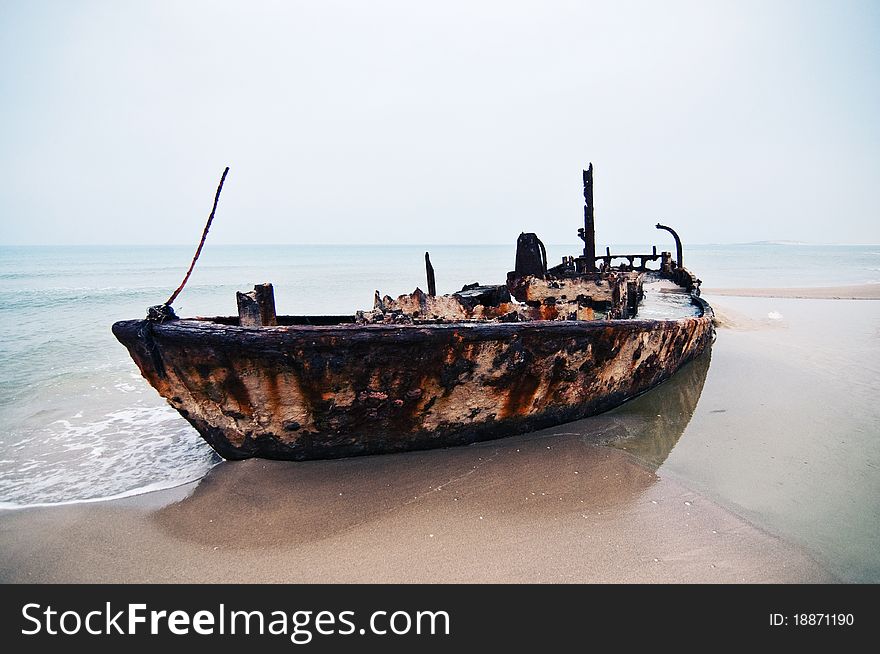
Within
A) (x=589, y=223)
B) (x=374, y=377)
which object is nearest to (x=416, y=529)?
(x=374, y=377)

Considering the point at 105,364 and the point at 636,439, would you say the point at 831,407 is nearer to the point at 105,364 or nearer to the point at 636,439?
the point at 636,439

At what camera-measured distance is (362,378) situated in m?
2.61

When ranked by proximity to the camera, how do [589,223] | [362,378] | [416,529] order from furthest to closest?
[589,223], [362,378], [416,529]

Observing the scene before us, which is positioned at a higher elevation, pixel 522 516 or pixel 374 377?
pixel 374 377

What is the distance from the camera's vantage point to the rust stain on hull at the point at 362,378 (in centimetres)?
249

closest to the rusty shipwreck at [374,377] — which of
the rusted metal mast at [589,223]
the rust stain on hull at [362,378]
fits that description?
the rust stain on hull at [362,378]

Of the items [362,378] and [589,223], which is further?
[589,223]

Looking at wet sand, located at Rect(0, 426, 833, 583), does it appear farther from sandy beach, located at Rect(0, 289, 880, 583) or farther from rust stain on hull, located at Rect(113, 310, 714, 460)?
rust stain on hull, located at Rect(113, 310, 714, 460)

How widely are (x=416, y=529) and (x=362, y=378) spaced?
2.74 feet

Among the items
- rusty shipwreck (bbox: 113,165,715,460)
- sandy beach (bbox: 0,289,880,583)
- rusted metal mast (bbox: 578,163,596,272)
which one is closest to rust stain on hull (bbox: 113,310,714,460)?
rusty shipwreck (bbox: 113,165,715,460)

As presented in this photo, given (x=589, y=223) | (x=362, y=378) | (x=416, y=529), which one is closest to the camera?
(x=416, y=529)

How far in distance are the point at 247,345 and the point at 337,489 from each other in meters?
0.96

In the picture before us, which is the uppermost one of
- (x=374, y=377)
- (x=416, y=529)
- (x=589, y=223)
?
(x=589, y=223)

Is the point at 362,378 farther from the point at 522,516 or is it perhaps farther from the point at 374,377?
the point at 522,516
